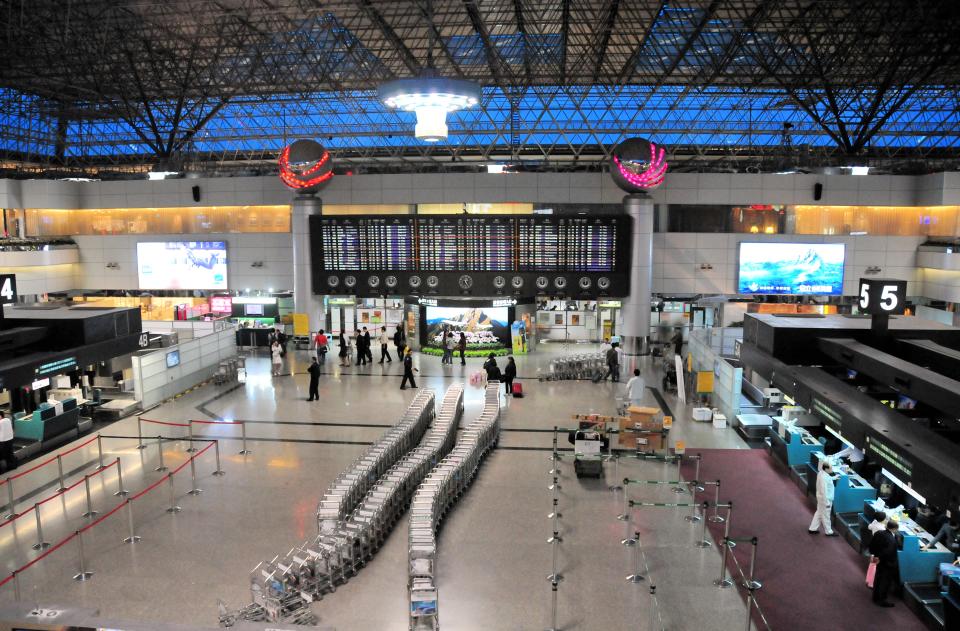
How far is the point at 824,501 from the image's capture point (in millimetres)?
9992

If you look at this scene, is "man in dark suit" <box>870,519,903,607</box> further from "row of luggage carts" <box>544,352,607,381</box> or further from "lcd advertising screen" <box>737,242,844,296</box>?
"lcd advertising screen" <box>737,242,844,296</box>

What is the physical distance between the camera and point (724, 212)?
25797 millimetres

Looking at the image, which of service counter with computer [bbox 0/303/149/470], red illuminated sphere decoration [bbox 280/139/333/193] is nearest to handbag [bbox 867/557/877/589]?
service counter with computer [bbox 0/303/149/470]

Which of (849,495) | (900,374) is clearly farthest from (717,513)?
(900,374)

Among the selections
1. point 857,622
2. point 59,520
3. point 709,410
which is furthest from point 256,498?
point 709,410

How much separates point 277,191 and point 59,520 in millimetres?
18629

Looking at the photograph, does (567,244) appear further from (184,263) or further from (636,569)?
(184,263)

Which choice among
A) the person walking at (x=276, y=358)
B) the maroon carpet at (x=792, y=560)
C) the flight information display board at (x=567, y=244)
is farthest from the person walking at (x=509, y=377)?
the person walking at (x=276, y=358)

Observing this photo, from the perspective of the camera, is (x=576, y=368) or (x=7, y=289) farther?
(x=576, y=368)

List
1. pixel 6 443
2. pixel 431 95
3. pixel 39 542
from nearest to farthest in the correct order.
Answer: pixel 39 542, pixel 431 95, pixel 6 443

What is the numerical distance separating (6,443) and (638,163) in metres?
18.7

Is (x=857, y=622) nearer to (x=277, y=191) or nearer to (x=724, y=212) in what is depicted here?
(x=724, y=212)

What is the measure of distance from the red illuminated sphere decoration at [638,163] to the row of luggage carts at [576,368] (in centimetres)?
619

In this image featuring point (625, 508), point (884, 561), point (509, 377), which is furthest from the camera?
point (509, 377)
